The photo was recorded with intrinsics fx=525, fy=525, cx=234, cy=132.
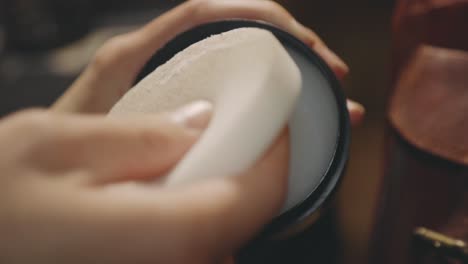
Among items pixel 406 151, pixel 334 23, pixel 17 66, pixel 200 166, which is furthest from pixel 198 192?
pixel 17 66

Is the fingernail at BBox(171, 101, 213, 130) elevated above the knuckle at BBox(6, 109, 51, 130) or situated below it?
below

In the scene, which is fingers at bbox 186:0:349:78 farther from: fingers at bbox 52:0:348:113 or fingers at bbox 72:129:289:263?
fingers at bbox 72:129:289:263

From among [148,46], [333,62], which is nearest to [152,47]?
[148,46]

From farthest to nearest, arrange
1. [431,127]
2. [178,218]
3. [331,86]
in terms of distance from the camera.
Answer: [431,127] → [331,86] → [178,218]

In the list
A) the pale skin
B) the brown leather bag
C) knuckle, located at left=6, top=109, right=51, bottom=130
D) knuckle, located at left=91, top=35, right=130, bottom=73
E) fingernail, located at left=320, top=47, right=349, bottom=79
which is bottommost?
the brown leather bag

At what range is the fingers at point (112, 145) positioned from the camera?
18 centimetres

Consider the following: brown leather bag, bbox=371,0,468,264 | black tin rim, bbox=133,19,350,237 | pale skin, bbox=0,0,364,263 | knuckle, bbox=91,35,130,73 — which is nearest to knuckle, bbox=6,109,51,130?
pale skin, bbox=0,0,364,263

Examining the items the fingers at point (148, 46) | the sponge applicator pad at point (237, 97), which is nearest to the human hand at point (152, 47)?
the fingers at point (148, 46)

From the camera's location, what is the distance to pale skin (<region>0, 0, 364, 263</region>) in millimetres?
173

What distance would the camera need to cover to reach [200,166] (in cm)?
20

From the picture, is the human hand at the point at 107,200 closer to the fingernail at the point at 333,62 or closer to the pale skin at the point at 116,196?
the pale skin at the point at 116,196

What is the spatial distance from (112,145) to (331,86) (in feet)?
0.58

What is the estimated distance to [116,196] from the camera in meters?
0.18

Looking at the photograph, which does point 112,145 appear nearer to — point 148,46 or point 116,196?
point 116,196
